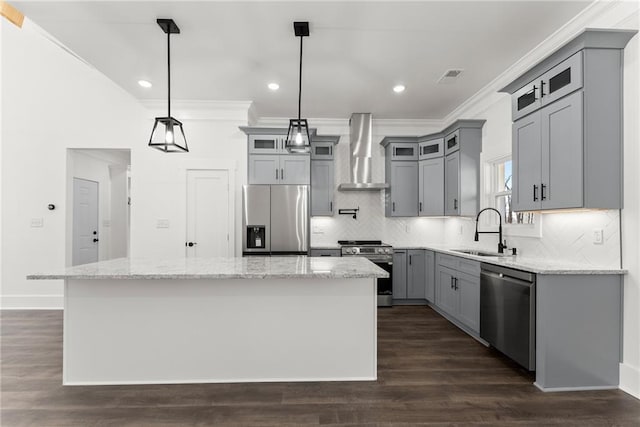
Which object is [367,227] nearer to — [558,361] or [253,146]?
[253,146]

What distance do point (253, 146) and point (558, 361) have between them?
4.17m

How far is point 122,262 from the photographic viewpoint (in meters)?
2.87

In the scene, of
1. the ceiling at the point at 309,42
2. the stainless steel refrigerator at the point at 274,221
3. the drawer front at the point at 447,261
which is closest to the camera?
the ceiling at the point at 309,42

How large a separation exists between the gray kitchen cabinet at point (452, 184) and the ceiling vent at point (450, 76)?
988mm

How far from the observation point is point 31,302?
15.6ft

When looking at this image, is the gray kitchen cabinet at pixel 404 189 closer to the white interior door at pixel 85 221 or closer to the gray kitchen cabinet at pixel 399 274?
the gray kitchen cabinet at pixel 399 274

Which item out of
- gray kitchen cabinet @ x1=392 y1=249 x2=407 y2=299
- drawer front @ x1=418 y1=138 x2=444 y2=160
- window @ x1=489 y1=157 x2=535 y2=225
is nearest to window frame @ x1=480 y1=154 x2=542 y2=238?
window @ x1=489 y1=157 x2=535 y2=225

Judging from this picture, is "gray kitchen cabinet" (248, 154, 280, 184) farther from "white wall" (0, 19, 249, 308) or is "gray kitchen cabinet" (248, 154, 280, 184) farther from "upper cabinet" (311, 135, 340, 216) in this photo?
"upper cabinet" (311, 135, 340, 216)

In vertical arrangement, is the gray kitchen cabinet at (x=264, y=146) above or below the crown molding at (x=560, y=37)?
below

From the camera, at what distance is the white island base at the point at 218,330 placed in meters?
2.53

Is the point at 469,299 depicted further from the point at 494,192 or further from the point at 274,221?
the point at 274,221

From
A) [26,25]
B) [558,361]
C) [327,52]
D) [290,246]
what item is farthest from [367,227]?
[26,25]

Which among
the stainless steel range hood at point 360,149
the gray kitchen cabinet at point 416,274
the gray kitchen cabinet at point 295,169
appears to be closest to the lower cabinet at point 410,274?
the gray kitchen cabinet at point 416,274

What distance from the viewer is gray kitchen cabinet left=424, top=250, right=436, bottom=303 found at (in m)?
4.70
